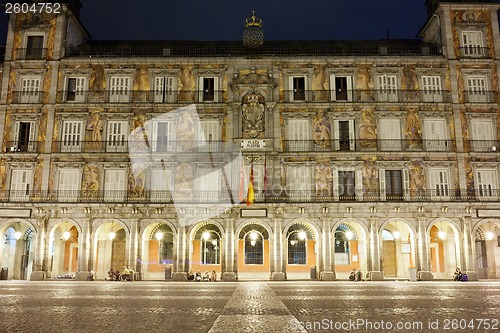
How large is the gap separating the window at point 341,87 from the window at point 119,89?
1471 cm

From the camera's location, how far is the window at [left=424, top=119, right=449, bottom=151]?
112 feet

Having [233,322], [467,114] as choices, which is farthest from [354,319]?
[467,114]

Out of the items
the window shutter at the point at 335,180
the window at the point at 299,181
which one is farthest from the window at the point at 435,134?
the window at the point at 299,181

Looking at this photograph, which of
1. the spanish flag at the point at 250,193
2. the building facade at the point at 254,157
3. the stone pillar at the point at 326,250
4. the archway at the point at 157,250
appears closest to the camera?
the spanish flag at the point at 250,193

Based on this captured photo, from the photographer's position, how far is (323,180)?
111 ft

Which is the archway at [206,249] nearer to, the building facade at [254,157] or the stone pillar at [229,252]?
the building facade at [254,157]

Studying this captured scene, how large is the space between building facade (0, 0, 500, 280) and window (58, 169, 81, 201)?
0.23 ft

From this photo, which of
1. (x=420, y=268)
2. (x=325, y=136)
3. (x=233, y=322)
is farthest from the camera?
(x=325, y=136)

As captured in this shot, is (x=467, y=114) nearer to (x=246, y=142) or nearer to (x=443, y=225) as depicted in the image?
(x=443, y=225)

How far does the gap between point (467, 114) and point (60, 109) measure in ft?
94.7

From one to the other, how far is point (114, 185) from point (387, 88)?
67.2 feet

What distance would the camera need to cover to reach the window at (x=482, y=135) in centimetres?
3403

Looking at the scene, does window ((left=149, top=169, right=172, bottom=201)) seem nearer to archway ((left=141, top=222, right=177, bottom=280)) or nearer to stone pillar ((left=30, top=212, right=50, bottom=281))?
archway ((left=141, top=222, right=177, bottom=280))

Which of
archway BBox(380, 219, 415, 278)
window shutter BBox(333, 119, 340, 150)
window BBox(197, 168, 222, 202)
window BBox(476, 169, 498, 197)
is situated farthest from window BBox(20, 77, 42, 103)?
window BBox(476, 169, 498, 197)
